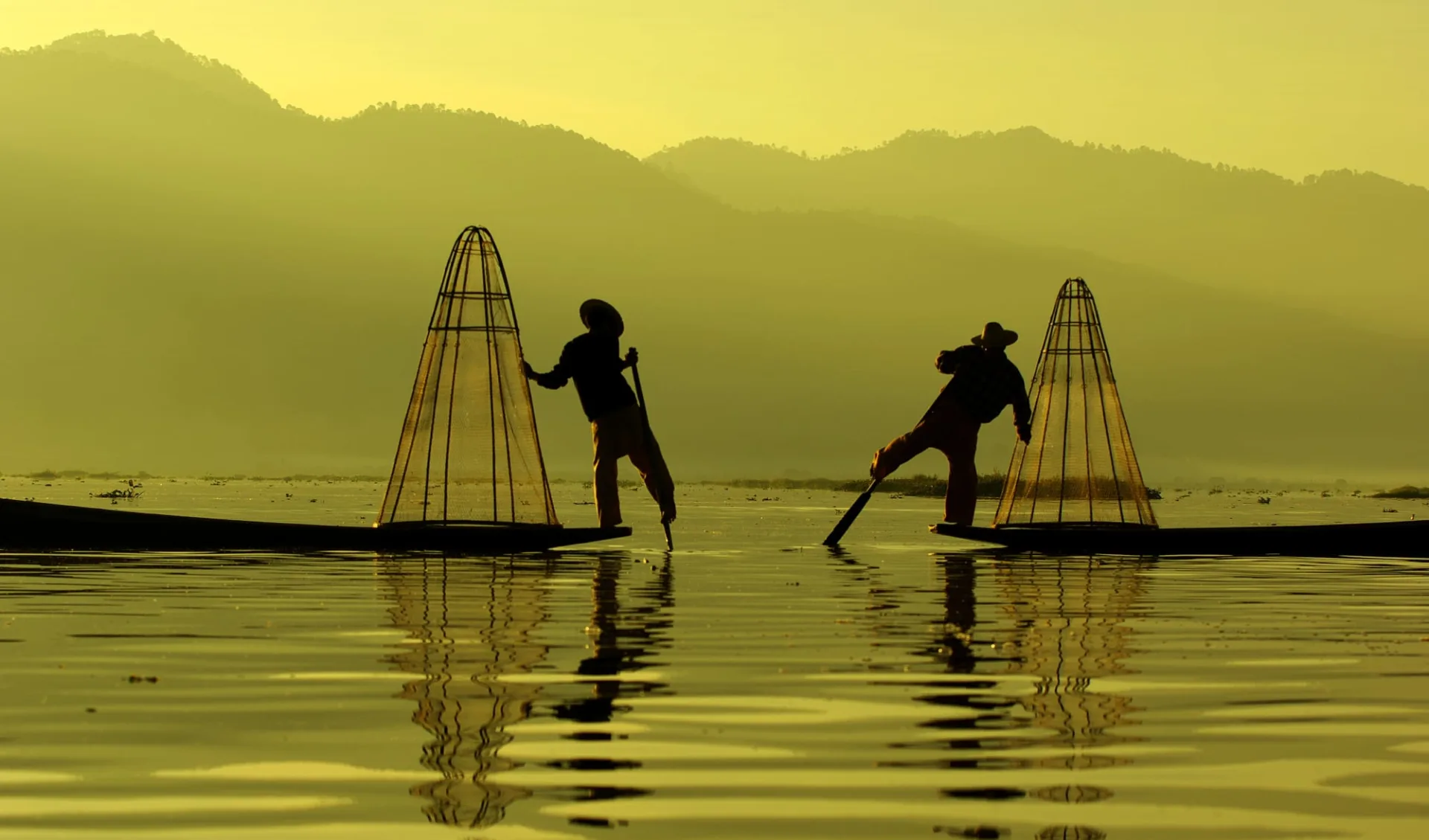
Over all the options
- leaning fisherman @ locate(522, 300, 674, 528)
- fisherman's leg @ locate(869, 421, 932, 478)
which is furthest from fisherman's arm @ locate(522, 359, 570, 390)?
fisherman's leg @ locate(869, 421, 932, 478)

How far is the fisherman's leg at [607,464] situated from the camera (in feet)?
74.4

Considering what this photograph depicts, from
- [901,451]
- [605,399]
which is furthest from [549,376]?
[901,451]

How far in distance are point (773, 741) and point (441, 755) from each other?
59.1 inches

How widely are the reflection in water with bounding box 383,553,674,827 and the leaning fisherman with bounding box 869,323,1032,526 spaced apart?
667 centimetres

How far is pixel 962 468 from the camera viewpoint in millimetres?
24734

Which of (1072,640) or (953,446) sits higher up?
(953,446)

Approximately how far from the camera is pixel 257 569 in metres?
19.4

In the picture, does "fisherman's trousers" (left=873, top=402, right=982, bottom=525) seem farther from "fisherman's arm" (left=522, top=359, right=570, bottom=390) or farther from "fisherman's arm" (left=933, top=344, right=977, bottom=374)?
"fisherman's arm" (left=522, top=359, right=570, bottom=390)

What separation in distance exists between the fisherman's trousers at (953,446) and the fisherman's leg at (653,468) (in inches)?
134

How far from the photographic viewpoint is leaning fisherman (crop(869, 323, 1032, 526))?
2445 cm

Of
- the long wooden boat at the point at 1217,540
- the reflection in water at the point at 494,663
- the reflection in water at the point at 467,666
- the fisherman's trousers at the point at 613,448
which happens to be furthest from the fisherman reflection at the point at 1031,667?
the fisherman's trousers at the point at 613,448

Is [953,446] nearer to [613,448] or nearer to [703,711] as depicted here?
[613,448]

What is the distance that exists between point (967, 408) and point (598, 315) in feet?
17.4

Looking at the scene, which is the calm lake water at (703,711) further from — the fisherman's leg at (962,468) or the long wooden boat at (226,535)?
the fisherman's leg at (962,468)
